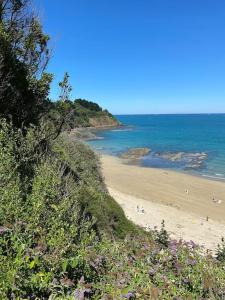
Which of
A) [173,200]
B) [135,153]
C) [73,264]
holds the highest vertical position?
[73,264]

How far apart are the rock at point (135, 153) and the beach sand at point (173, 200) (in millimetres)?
10294

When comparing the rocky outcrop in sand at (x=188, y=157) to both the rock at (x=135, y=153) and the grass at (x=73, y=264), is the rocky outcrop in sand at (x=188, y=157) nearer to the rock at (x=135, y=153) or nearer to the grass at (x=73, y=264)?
the rock at (x=135, y=153)

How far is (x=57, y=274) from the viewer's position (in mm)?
4055

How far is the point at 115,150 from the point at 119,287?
57.5 meters

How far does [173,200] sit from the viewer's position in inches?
1073

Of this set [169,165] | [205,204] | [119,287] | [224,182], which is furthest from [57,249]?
[169,165]

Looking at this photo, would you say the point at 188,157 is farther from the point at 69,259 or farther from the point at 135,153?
the point at 69,259

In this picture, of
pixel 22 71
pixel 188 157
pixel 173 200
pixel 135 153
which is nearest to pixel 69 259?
pixel 22 71

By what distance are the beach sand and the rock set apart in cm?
1029

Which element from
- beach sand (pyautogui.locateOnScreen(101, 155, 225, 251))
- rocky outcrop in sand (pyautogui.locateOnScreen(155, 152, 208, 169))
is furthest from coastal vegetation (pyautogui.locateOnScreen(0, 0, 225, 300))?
rocky outcrop in sand (pyautogui.locateOnScreen(155, 152, 208, 169))

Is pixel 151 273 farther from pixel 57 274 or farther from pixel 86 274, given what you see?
pixel 57 274

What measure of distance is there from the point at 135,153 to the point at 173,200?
31091mm

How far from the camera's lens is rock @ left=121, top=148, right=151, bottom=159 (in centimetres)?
5521

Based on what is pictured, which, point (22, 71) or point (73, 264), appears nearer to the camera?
point (73, 264)
